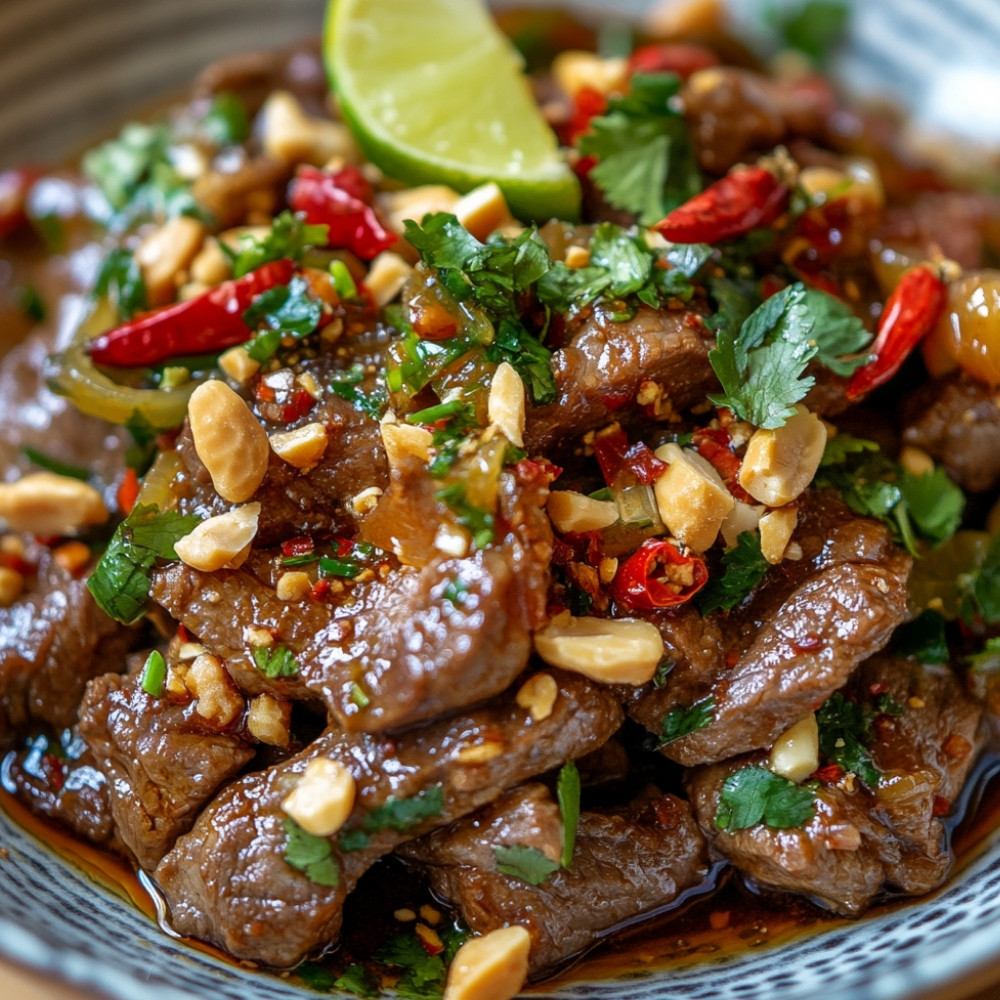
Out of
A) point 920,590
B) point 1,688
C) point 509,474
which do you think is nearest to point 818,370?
point 920,590

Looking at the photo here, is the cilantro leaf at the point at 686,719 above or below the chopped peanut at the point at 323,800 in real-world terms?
below

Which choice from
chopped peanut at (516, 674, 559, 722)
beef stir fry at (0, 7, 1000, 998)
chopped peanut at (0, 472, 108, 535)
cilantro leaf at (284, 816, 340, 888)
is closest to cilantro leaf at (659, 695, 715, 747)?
beef stir fry at (0, 7, 1000, 998)

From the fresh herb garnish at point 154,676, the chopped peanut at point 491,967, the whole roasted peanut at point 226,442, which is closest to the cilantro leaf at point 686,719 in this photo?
the chopped peanut at point 491,967

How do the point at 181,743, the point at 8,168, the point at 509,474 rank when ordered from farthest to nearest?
the point at 8,168, the point at 181,743, the point at 509,474

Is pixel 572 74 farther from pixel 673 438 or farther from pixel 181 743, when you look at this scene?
pixel 181 743

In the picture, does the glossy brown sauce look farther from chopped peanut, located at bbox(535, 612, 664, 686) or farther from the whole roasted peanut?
the whole roasted peanut

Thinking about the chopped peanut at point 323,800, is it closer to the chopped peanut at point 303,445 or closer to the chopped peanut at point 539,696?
Result: the chopped peanut at point 539,696
